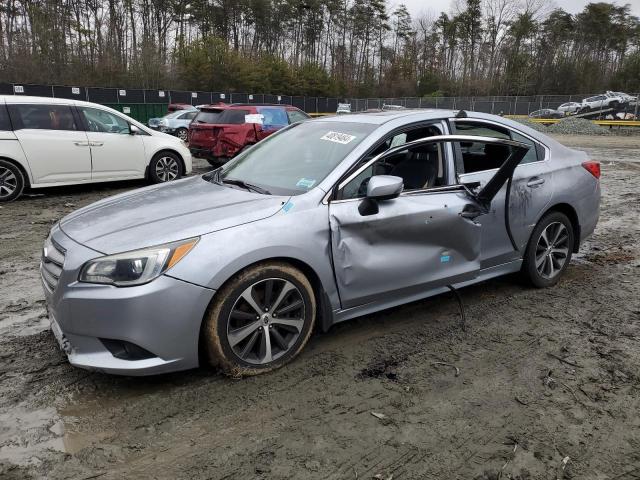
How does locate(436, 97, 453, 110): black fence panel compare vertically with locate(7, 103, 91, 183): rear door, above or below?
above

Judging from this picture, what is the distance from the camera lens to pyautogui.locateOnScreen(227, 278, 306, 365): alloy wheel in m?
3.08

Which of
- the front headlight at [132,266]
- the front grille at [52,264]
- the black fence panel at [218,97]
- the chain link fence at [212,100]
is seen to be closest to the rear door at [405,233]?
the front headlight at [132,266]

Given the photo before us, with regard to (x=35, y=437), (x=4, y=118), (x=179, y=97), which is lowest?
(x=35, y=437)

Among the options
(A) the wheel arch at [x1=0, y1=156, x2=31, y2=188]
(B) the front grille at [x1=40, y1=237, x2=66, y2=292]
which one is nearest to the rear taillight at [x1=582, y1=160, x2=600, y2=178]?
(B) the front grille at [x1=40, y1=237, x2=66, y2=292]

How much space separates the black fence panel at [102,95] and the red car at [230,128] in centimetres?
1886

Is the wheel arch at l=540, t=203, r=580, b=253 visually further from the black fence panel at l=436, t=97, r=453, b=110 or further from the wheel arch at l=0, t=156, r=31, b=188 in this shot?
the black fence panel at l=436, t=97, r=453, b=110

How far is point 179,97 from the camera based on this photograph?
3541cm

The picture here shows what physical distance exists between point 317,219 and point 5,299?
10.1 feet

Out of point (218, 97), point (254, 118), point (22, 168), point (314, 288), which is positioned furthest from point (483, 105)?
point (314, 288)

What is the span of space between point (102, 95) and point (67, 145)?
2312 centimetres

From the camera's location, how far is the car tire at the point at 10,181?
28.4 feet

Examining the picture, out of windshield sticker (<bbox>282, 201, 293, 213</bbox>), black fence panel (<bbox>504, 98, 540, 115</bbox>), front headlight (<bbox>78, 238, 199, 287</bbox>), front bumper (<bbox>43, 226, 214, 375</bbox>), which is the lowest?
front bumper (<bbox>43, 226, 214, 375</bbox>)

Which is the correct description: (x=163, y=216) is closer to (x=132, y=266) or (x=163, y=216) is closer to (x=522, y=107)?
(x=132, y=266)

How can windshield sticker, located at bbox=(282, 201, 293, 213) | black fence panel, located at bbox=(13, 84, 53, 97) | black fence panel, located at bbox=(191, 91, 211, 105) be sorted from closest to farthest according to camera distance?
windshield sticker, located at bbox=(282, 201, 293, 213) → black fence panel, located at bbox=(13, 84, 53, 97) → black fence panel, located at bbox=(191, 91, 211, 105)
